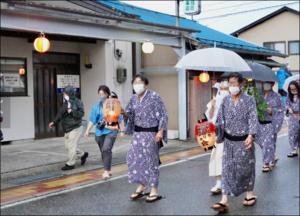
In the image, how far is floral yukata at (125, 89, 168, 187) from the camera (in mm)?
6633

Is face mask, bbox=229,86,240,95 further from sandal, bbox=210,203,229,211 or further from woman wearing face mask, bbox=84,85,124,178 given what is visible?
woman wearing face mask, bbox=84,85,124,178

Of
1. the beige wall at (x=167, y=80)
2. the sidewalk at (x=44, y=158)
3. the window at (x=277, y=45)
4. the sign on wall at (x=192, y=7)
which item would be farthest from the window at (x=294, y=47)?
the sidewalk at (x=44, y=158)

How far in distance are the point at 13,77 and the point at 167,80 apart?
17.1 feet

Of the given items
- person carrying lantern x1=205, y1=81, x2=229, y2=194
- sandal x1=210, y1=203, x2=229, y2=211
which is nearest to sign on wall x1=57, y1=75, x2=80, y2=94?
person carrying lantern x1=205, y1=81, x2=229, y2=194

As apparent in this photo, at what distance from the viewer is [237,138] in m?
6.12

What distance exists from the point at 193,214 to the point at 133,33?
7.68 metres

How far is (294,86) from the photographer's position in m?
11.0

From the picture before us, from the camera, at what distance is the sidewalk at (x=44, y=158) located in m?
8.78

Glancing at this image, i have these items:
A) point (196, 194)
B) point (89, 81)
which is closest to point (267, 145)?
point (196, 194)

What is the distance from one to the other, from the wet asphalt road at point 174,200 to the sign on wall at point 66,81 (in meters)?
7.24

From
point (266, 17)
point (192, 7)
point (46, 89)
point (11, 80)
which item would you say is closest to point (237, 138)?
point (11, 80)

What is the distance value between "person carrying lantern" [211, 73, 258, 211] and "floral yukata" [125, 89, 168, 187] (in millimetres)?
1032

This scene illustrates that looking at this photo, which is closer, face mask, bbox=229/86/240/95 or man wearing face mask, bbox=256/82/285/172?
face mask, bbox=229/86/240/95

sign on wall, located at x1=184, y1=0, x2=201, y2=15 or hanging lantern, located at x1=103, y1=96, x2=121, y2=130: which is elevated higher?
sign on wall, located at x1=184, y1=0, x2=201, y2=15
